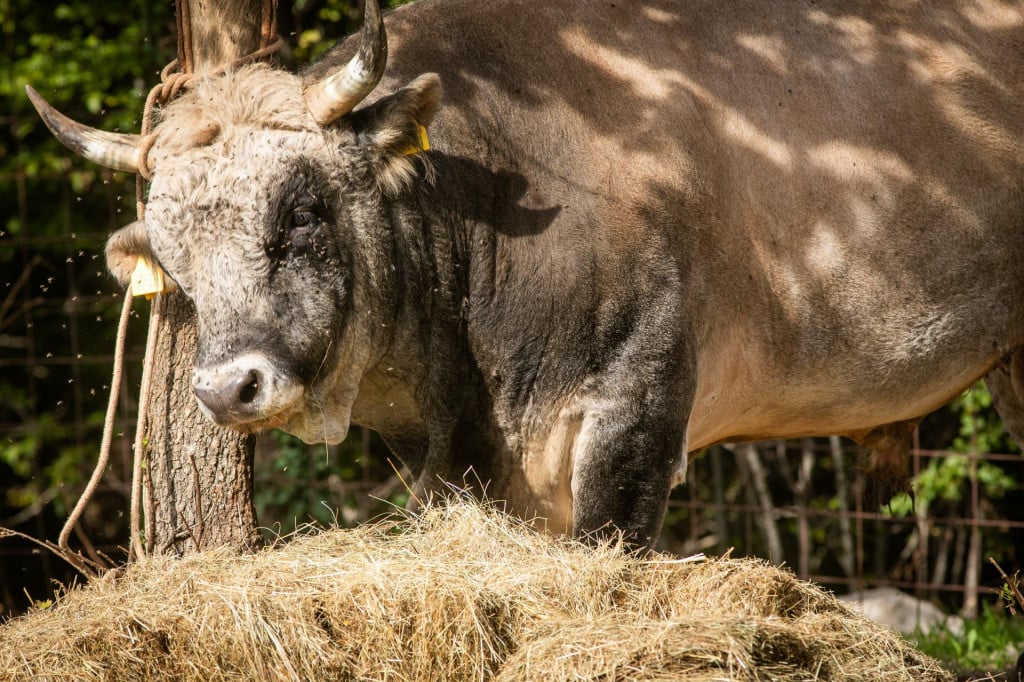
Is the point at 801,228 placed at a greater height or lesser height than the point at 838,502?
greater

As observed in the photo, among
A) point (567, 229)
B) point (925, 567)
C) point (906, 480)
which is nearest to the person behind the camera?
point (567, 229)

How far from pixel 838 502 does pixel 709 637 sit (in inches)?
202

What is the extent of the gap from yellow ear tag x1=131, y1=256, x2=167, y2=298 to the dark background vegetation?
261 cm

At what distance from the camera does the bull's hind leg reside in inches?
188

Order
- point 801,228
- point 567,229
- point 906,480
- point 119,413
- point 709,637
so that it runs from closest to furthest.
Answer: point 709,637, point 567,229, point 801,228, point 906,480, point 119,413

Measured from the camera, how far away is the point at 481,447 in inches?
153

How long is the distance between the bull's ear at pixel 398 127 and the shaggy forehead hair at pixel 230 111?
17cm

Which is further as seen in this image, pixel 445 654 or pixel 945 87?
pixel 945 87

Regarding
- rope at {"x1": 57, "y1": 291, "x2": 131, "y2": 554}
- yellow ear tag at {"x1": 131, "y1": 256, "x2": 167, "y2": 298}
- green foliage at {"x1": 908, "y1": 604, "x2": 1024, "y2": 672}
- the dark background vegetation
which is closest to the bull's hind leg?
green foliage at {"x1": 908, "y1": 604, "x2": 1024, "y2": 672}

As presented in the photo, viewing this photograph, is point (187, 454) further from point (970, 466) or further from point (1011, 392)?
point (970, 466)

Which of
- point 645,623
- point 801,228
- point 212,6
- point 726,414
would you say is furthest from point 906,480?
point 212,6

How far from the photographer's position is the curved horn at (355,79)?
3.28 m

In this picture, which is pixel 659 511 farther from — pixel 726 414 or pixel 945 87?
pixel 945 87

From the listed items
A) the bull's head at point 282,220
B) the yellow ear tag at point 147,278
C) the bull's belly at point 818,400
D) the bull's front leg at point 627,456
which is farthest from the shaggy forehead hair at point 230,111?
the bull's belly at point 818,400
